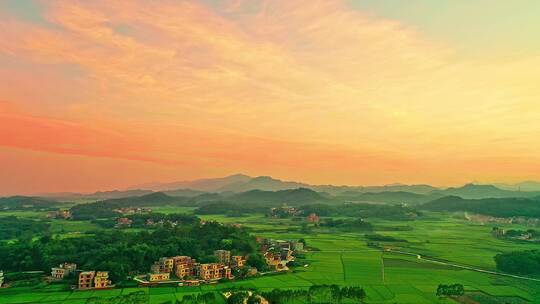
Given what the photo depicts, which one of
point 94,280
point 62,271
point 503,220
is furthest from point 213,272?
point 503,220

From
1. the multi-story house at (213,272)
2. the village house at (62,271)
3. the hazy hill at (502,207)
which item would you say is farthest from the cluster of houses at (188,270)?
the hazy hill at (502,207)

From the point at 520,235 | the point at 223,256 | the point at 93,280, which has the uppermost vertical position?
the point at 520,235

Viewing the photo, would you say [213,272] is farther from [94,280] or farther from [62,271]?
[62,271]

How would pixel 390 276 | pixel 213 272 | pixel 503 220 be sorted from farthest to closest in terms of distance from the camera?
1. pixel 503 220
2. pixel 390 276
3. pixel 213 272

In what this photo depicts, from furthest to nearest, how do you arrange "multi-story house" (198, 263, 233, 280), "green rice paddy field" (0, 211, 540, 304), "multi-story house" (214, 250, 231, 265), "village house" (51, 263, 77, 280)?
"multi-story house" (214, 250, 231, 265), "multi-story house" (198, 263, 233, 280), "village house" (51, 263, 77, 280), "green rice paddy field" (0, 211, 540, 304)

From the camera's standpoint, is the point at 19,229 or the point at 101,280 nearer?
the point at 101,280

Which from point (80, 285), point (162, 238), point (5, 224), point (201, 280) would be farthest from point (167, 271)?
point (5, 224)

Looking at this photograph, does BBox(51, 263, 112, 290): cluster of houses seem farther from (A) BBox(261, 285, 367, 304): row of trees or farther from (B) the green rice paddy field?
(A) BBox(261, 285, 367, 304): row of trees

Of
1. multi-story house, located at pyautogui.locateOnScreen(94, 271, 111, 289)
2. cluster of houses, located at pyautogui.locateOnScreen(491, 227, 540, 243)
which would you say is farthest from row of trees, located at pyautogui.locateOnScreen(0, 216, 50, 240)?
cluster of houses, located at pyautogui.locateOnScreen(491, 227, 540, 243)

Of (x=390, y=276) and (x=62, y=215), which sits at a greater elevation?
(x=62, y=215)
